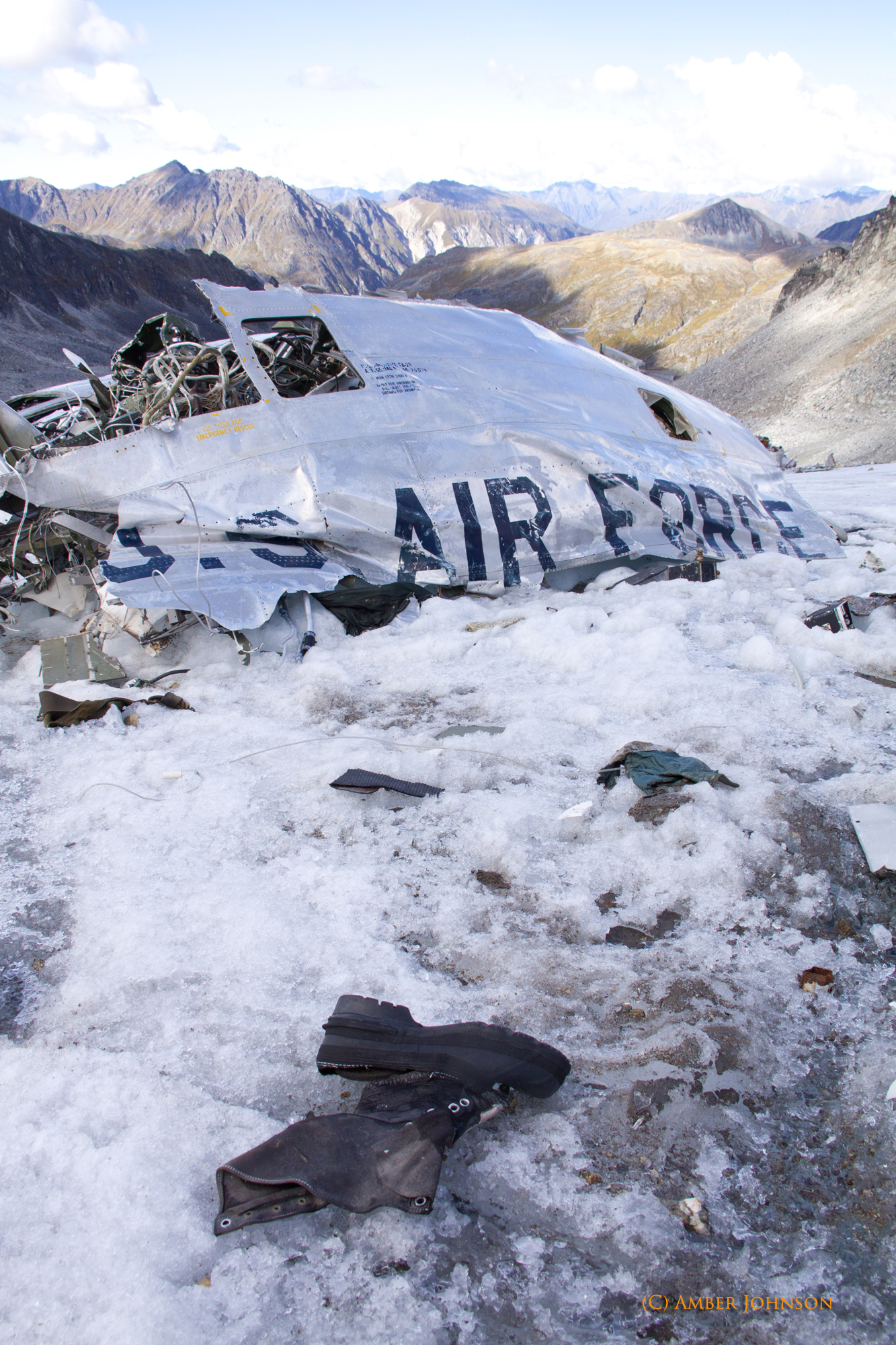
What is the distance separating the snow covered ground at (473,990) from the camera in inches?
53.6

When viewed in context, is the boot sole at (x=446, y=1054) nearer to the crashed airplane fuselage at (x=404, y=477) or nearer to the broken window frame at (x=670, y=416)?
the crashed airplane fuselage at (x=404, y=477)

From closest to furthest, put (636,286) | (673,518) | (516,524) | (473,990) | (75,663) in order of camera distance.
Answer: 1. (473,990)
2. (75,663)
3. (516,524)
4. (673,518)
5. (636,286)

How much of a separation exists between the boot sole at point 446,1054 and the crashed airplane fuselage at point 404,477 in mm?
2788

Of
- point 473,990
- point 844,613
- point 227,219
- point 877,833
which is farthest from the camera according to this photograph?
point 227,219

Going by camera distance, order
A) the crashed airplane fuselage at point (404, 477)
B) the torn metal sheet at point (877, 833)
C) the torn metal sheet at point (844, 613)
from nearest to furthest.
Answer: the torn metal sheet at point (877, 833) < the torn metal sheet at point (844, 613) < the crashed airplane fuselage at point (404, 477)

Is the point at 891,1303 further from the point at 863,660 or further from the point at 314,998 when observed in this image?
the point at 863,660

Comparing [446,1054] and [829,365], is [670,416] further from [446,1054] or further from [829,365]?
[829,365]

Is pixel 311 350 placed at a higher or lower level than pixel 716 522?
higher

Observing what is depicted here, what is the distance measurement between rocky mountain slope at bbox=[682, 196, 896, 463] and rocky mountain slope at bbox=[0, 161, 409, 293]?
10936cm

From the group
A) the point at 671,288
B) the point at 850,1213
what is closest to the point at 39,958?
the point at 850,1213

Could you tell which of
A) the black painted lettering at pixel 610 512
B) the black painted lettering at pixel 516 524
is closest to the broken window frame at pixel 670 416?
the black painted lettering at pixel 610 512

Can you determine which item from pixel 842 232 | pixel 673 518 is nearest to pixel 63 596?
pixel 673 518

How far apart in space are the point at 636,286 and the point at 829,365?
180 feet

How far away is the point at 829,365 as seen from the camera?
20312 millimetres
